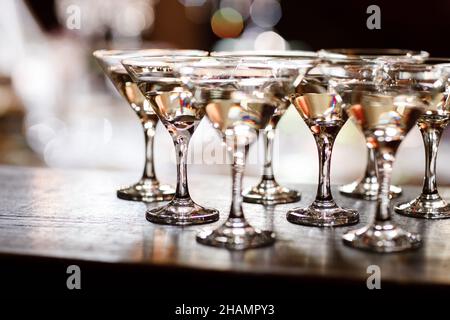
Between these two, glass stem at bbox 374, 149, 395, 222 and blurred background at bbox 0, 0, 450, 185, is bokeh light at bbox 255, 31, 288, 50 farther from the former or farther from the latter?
glass stem at bbox 374, 149, 395, 222

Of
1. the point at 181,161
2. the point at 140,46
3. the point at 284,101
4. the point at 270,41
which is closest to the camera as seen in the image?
the point at 284,101

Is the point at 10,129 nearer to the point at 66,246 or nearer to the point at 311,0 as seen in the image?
the point at 311,0

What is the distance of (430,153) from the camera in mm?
1276

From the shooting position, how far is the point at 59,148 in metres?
3.96

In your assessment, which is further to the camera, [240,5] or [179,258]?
[240,5]

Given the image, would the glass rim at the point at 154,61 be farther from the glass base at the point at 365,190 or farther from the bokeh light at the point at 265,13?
the bokeh light at the point at 265,13

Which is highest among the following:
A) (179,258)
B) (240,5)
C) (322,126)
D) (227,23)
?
(240,5)

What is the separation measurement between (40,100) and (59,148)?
59cm

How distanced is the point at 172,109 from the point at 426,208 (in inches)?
17.0

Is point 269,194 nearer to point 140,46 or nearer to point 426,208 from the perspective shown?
point 426,208

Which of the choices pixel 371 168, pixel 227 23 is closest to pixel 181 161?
pixel 371 168

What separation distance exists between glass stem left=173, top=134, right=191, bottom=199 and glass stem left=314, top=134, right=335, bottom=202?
21cm

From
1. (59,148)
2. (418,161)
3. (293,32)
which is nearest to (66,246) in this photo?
(418,161)

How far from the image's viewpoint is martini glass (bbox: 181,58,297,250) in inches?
39.0
